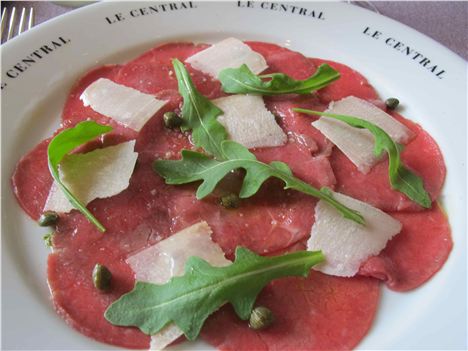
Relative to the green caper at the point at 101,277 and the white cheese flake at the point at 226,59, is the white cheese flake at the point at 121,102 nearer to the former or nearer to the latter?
the white cheese flake at the point at 226,59

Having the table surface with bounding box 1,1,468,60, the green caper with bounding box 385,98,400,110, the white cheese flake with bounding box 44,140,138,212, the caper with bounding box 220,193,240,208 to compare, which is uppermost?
the table surface with bounding box 1,1,468,60

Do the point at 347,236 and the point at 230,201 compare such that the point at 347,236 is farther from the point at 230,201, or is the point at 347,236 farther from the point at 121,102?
the point at 121,102

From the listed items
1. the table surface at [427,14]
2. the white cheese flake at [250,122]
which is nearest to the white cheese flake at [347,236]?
the white cheese flake at [250,122]

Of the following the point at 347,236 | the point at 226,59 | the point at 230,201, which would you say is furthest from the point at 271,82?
the point at 347,236

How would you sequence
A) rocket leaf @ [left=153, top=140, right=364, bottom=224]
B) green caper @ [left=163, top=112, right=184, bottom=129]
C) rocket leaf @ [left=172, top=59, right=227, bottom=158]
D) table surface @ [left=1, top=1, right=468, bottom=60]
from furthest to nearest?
table surface @ [left=1, top=1, right=468, bottom=60], green caper @ [left=163, top=112, right=184, bottom=129], rocket leaf @ [left=172, top=59, right=227, bottom=158], rocket leaf @ [left=153, top=140, right=364, bottom=224]

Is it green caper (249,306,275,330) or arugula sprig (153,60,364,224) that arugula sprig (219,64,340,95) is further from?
green caper (249,306,275,330)

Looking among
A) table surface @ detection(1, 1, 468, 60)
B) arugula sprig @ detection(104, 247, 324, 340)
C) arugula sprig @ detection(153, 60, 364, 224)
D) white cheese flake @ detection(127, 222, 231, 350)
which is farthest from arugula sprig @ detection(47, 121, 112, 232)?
table surface @ detection(1, 1, 468, 60)
